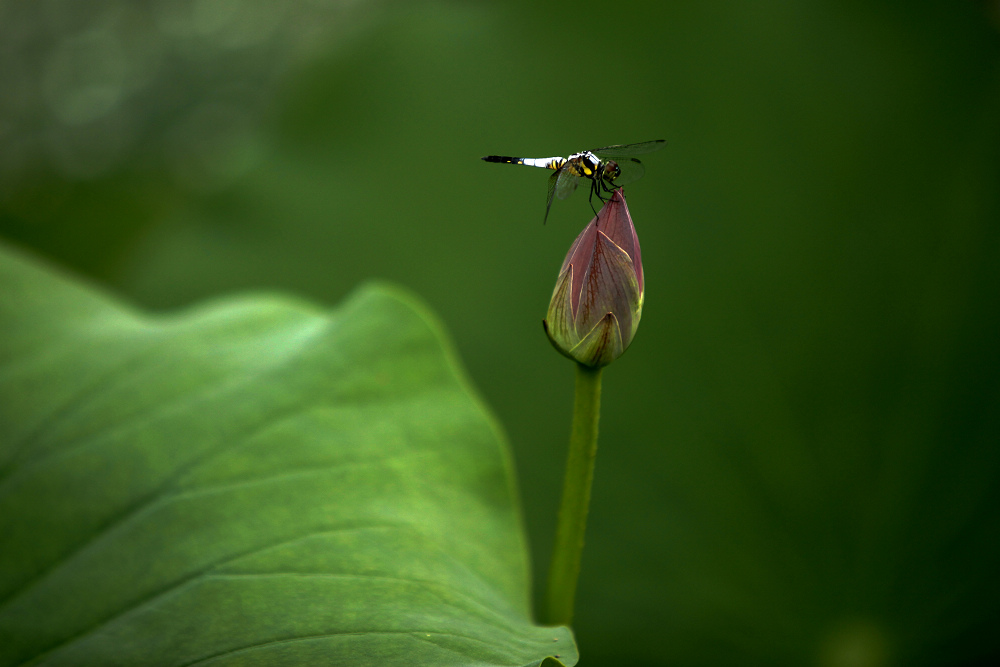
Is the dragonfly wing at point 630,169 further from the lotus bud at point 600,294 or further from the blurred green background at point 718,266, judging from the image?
the blurred green background at point 718,266

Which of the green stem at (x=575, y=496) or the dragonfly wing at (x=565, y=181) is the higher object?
the dragonfly wing at (x=565, y=181)

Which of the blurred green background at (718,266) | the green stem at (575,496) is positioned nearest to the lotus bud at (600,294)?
the green stem at (575,496)

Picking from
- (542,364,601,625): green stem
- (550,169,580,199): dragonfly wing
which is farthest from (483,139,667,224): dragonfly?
(542,364,601,625): green stem

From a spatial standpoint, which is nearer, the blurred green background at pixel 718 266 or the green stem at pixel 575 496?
the green stem at pixel 575 496

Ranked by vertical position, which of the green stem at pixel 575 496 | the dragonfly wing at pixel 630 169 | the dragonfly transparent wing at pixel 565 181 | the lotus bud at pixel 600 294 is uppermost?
the dragonfly wing at pixel 630 169

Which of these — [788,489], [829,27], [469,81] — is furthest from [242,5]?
[788,489]

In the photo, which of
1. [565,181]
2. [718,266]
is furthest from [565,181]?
[718,266]

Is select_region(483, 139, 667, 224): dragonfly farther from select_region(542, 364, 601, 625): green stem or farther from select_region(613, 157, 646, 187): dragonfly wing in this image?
select_region(542, 364, 601, 625): green stem
